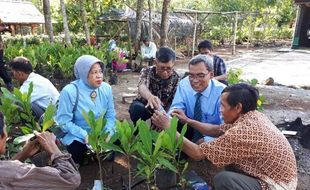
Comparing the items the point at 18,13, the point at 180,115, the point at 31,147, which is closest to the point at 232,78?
the point at 180,115

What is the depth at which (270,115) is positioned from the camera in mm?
5391

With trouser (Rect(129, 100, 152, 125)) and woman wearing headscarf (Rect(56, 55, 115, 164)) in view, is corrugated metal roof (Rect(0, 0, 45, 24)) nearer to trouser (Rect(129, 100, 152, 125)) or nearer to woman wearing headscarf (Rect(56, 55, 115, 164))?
trouser (Rect(129, 100, 152, 125))

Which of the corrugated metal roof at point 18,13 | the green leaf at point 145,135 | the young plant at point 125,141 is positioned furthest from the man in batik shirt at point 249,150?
the corrugated metal roof at point 18,13

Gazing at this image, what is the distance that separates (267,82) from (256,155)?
23.4 feet

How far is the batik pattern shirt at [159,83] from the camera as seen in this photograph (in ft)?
11.7

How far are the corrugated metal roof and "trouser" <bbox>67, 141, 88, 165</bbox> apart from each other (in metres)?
20.6

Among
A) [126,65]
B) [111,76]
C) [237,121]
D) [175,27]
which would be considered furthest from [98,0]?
[237,121]

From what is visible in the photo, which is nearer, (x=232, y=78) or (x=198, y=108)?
(x=198, y=108)

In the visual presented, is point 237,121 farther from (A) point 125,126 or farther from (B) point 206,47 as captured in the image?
(B) point 206,47

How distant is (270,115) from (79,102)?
3694 mm

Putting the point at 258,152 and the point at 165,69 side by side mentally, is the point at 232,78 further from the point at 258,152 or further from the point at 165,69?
the point at 258,152

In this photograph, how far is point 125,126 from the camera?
7.30 feet

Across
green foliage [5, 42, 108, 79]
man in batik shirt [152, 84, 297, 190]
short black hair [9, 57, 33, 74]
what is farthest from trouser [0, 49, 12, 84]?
man in batik shirt [152, 84, 297, 190]

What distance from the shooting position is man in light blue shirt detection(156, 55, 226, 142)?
Result: 280 cm
